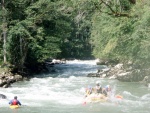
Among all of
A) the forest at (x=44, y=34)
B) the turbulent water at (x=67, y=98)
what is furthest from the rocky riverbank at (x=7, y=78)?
the forest at (x=44, y=34)

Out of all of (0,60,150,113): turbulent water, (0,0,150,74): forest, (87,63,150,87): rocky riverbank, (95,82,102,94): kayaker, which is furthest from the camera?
(0,0,150,74): forest

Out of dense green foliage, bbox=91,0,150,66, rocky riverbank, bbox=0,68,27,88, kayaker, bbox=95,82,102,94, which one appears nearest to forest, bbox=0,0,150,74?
dense green foliage, bbox=91,0,150,66

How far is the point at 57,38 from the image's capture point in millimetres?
28031

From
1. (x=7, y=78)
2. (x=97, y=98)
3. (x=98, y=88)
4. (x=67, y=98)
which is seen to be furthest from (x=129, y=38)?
(x=7, y=78)

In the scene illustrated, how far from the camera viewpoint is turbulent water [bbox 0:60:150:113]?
553 inches

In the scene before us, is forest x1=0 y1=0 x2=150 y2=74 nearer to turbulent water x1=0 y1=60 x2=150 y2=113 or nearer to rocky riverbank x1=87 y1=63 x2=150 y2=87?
rocky riverbank x1=87 y1=63 x2=150 y2=87

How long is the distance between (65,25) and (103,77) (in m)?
6.41

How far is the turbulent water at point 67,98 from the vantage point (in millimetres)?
14055

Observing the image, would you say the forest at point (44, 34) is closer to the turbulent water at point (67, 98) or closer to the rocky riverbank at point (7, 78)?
the rocky riverbank at point (7, 78)

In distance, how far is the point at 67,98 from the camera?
16625 mm

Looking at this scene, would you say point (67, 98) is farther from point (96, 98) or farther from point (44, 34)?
point (44, 34)

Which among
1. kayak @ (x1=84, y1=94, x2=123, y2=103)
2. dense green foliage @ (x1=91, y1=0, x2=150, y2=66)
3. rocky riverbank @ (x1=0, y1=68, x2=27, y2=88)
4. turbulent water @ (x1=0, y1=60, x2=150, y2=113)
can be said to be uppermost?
dense green foliage @ (x1=91, y1=0, x2=150, y2=66)

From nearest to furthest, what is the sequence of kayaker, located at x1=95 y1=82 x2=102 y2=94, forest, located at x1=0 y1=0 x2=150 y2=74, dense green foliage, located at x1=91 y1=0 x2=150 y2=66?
kayaker, located at x1=95 y1=82 x2=102 y2=94 → dense green foliage, located at x1=91 y1=0 x2=150 y2=66 → forest, located at x1=0 y1=0 x2=150 y2=74

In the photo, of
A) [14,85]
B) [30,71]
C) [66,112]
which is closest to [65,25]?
[30,71]
